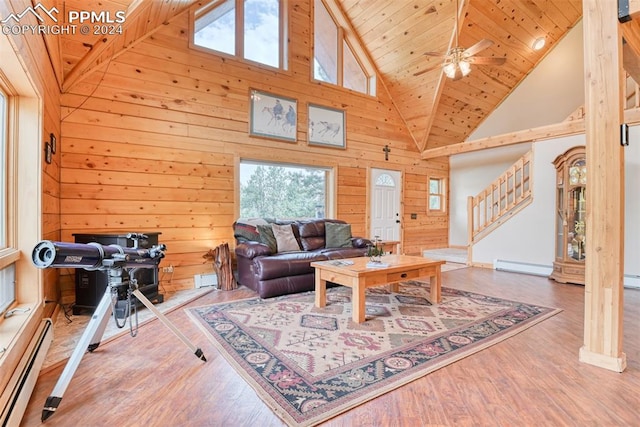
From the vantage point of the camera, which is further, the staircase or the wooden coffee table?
the staircase

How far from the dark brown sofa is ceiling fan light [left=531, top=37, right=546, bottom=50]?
5.29m

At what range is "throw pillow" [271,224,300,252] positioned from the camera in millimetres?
4289

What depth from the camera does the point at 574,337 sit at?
2477 mm

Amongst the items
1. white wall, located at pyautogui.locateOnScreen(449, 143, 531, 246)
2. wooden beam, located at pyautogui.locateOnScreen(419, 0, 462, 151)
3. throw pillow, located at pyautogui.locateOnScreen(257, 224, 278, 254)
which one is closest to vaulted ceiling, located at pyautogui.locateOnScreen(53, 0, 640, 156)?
wooden beam, located at pyautogui.locateOnScreen(419, 0, 462, 151)

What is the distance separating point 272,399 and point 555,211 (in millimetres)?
5016

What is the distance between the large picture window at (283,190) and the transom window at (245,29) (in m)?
1.64

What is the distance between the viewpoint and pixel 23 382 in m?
1.62

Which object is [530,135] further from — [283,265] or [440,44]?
[283,265]

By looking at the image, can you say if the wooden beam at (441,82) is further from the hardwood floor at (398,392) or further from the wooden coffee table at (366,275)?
the hardwood floor at (398,392)

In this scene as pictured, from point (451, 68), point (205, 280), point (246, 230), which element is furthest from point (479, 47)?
point (205, 280)

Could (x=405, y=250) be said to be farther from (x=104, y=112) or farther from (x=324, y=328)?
(x=104, y=112)

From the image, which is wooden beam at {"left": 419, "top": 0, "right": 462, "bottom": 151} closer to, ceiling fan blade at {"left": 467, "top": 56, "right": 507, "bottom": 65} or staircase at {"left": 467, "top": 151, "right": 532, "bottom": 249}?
ceiling fan blade at {"left": 467, "top": 56, "right": 507, "bottom": 65}

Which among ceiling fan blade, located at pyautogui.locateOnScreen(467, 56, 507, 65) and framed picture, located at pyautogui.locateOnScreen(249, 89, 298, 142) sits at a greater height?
ceiling fan blade, located at pyautogui.locateOnScreen(467, 56, 507, 65)

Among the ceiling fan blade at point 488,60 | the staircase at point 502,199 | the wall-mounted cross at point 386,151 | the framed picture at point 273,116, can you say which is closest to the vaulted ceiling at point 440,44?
the ceiling fan blade at point 488,60
